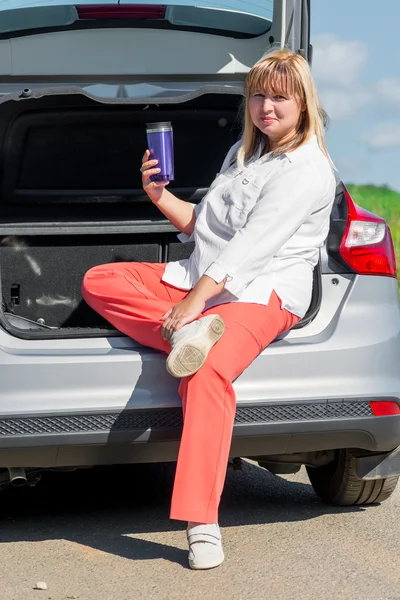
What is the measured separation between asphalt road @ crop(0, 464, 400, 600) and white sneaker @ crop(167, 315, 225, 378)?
648 millimetres

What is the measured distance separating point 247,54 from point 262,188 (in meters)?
1.41

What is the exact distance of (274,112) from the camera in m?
3.73

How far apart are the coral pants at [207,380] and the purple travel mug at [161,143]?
1.47ft

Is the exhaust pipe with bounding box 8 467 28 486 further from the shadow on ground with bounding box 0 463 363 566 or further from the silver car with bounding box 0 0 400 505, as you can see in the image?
the shadow on ground with bounding box 0 463 363 566

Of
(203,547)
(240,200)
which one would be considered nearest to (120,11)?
(240,200)

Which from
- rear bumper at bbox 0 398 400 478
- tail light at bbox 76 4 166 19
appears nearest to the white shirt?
rear bumper at bbox 0 398 400 478

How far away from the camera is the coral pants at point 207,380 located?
3.37m

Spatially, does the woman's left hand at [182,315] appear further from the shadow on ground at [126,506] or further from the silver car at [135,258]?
the shadow on ground at [126,506]

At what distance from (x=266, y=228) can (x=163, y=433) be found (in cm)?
75

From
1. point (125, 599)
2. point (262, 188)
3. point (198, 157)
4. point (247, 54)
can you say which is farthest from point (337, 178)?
point (125, 599)

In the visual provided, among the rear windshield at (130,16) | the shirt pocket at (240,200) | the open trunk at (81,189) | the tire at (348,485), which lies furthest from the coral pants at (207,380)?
the rear windshield at (130,16)

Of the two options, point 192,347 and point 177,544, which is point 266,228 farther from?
point 177,544

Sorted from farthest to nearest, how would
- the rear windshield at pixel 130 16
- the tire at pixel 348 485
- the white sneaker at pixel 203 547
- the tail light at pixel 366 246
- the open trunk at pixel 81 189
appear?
the rear windshield at pixel 130 16 < the open trunk at pixel 81 189 < the tire at pixel 348 485 < the tail light at pixel 366 246 < the white sneaker at pixel 203 547

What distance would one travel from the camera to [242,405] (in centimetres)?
352
